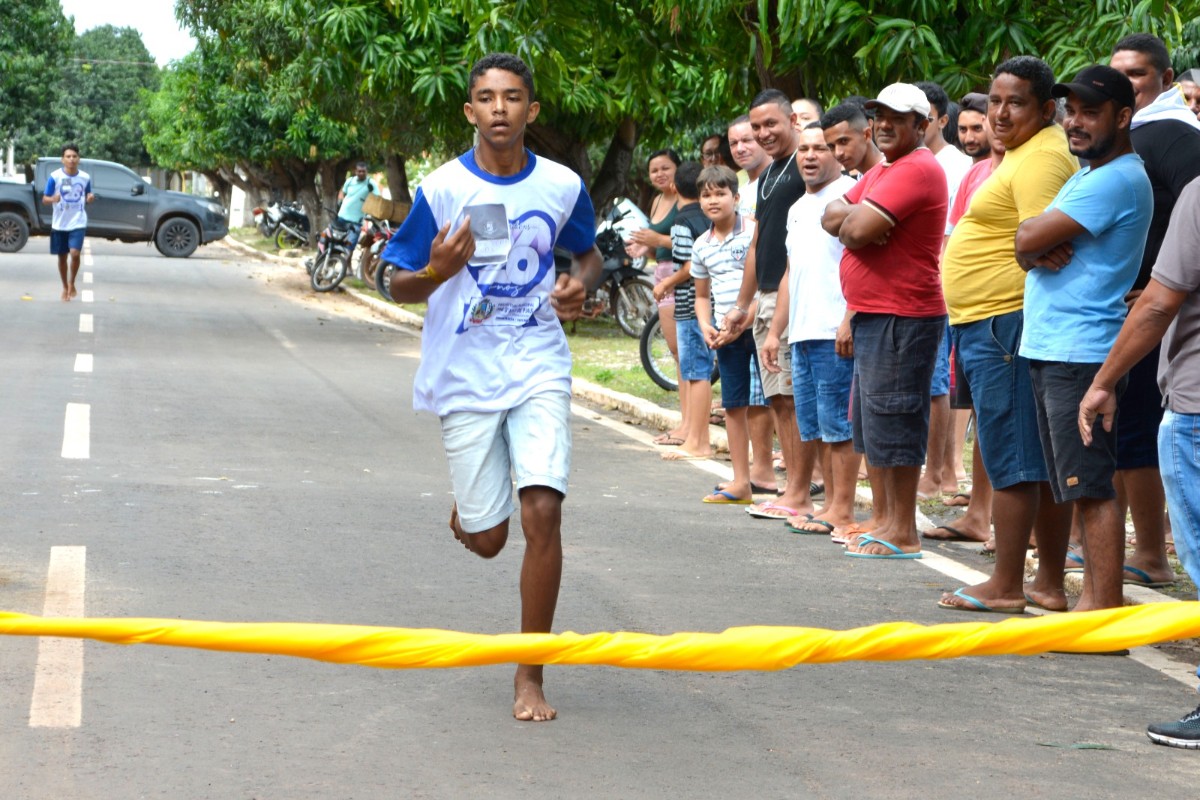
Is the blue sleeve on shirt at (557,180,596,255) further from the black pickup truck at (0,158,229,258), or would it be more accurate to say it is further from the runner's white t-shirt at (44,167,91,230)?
the black pickup truck at (0,158,229,258)

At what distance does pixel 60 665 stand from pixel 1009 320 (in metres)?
3.60

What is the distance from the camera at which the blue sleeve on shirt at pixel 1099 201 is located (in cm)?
561

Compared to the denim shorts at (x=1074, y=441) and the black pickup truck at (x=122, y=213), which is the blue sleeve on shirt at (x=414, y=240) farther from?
the black pickup truck at (x=122, y=213)

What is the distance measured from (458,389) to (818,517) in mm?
3667

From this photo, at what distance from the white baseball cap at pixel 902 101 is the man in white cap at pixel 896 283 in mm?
13

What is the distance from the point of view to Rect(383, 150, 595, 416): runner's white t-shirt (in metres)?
4.88

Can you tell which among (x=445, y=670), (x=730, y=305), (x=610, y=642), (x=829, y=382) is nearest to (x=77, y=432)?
(x=730, y=305)

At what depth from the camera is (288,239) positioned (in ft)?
139

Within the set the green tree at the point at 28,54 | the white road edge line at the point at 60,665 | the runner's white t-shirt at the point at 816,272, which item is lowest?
the white road edge line at the point at 60,665

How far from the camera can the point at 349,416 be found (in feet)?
39.7

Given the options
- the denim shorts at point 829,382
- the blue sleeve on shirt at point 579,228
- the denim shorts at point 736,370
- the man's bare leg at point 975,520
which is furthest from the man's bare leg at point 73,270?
the blue sleeve on shirt at point 579,228

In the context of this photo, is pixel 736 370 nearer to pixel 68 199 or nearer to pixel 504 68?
pixel 504 68

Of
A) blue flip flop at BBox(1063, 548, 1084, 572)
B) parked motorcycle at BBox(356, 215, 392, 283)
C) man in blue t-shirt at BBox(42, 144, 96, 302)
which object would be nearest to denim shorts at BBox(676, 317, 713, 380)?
blue flip flop at BBox(1063, 548, 1084, 572)

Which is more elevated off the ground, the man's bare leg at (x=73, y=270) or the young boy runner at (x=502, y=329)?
the young boy runner at (x=502, y=329)
